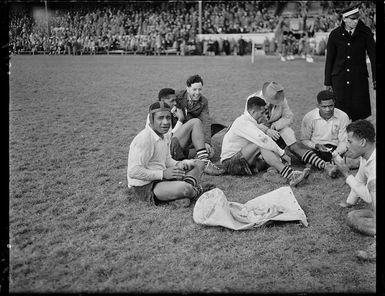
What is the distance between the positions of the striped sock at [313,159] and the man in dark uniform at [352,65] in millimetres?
1282

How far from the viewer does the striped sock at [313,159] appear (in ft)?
19.4

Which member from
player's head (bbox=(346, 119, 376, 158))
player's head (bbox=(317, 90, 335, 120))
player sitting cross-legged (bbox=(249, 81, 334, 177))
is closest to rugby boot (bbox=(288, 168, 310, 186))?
player sitting cross-legged (bbox=(249, 81, 334, 177))

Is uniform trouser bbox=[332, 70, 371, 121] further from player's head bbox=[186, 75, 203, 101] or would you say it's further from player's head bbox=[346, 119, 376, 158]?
player's head bbox=[346, 119, 376, 158]

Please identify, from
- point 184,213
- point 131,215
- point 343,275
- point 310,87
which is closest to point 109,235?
point 131,215

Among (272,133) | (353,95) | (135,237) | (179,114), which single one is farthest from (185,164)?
(353,95)

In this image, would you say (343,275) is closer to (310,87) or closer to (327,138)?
(327,138)

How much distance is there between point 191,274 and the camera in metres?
3.33

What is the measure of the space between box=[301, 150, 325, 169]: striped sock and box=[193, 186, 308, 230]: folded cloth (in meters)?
1.60

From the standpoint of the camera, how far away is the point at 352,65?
6.73 m

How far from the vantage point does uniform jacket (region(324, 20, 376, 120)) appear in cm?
668

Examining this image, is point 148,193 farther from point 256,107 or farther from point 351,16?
point 351,16

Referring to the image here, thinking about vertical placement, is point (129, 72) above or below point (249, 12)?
below

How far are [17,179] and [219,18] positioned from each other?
27432 mm

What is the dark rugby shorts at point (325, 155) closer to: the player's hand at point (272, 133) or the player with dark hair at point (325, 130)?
the player with dark hair at point (325, 130)
